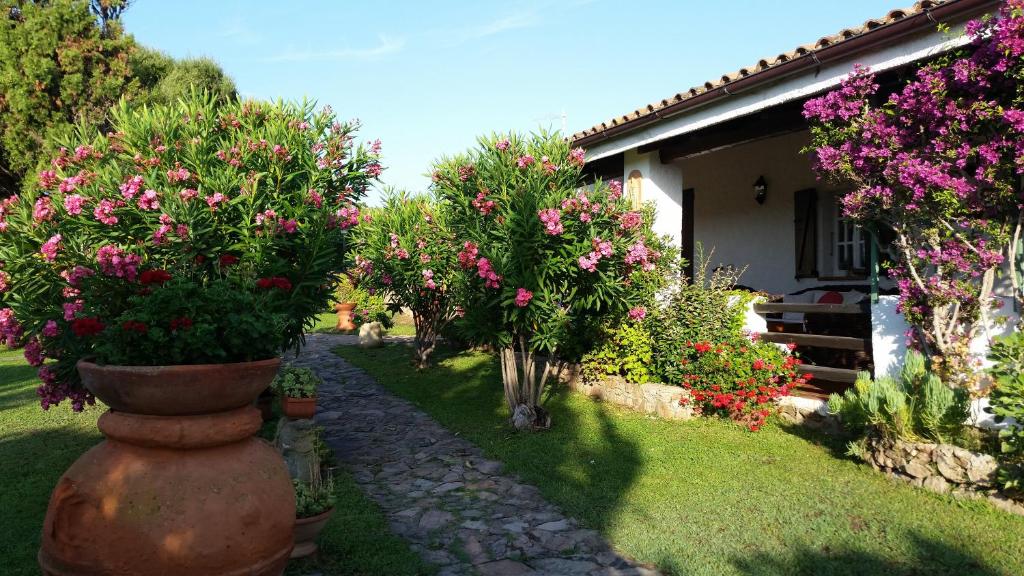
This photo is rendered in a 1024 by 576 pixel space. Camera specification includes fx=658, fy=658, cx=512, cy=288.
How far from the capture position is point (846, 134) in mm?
5562

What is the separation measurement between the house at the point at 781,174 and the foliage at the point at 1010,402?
150 centimetres

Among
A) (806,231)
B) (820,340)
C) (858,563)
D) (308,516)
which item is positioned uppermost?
(806,231)

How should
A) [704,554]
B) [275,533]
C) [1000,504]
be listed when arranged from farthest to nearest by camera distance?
[1000,504], [704,554], [275,533]

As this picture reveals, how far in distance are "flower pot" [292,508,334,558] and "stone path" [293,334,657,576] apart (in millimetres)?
616

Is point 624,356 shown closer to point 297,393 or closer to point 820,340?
point 820,340

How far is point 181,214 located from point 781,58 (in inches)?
212

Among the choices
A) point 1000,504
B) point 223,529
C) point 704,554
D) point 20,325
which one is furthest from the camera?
point 20,325

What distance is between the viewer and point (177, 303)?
2.65m

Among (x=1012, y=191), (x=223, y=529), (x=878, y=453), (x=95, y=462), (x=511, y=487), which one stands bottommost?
(x=511, y=487)

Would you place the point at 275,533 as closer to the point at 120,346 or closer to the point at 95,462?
the point at 95,462

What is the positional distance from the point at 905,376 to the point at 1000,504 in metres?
1.05

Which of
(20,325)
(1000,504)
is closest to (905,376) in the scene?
(1000,504)

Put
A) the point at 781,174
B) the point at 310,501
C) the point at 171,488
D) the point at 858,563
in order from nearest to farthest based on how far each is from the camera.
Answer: the point at 171,488 → the point at 858,563 → the point at 310,501 → the point at 781,174

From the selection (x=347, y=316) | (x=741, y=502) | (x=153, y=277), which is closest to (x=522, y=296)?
(x=741, y=502)
